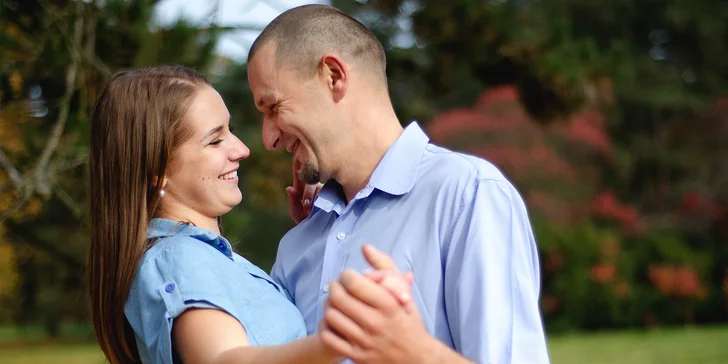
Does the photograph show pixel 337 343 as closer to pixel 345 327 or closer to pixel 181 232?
pixel 345 327

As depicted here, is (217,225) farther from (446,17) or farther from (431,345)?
(446,17)

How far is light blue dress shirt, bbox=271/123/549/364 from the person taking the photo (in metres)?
1.87

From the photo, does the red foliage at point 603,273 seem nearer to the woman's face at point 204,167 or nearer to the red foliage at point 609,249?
the red foliage at point 609,249

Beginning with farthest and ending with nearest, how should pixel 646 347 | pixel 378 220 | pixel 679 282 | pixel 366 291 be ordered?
pixel 679 282
pixel 646 347
pixel 378 220
pixel 366 291

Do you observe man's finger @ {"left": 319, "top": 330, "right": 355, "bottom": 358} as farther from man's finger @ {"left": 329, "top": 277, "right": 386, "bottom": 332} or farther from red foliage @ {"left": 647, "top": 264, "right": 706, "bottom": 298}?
red foliage @ {"left": 647, "top": 264, "right": 706, "bottom": 298}

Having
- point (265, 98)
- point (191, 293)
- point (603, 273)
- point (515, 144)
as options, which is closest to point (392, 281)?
point (191, 293)

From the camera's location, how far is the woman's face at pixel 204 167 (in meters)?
2.17

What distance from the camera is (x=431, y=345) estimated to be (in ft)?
5.15

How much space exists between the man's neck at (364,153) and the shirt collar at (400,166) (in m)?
0.07

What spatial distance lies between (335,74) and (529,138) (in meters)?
14.0

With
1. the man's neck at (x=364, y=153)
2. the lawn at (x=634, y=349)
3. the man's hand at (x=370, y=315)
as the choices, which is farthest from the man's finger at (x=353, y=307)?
the lawn at (x=634, y=349)

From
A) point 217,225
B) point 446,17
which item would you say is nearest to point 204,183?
point 217,225

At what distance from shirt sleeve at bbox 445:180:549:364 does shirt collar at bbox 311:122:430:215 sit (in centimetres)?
24

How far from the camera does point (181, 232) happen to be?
2102 millimetres
